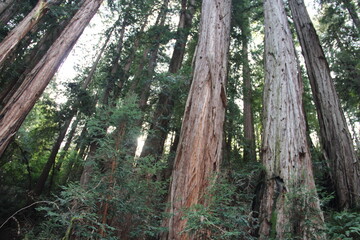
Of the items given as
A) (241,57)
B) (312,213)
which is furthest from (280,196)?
(241,57)

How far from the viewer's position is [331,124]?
16.0 feet

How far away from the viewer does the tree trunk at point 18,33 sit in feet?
15.7

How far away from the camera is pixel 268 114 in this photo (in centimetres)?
412

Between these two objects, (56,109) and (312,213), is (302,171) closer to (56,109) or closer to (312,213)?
(312,213)

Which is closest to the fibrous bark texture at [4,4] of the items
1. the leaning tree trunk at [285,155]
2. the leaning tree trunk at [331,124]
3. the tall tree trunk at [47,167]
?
the tall tree trunk at [47,167]

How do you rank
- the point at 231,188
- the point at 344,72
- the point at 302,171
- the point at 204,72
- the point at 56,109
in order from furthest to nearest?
the point at 56,109 < the point at 344,72 < the point at 204,72 < the point at 302,171 < the point at 231,188

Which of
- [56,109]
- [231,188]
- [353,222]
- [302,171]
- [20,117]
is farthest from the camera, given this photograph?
[56,109]

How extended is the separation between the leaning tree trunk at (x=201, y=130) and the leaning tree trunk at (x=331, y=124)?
8.91 feet

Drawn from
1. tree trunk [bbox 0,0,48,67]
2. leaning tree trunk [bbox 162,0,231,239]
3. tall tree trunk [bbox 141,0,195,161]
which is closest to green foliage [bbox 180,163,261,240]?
leaning tree trunk [bbox 162,0,231,239]

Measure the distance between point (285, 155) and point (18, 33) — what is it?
6.34 metres

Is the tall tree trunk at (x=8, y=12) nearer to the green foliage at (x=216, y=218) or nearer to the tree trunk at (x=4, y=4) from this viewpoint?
the tree trunk at (x=4, y=4)

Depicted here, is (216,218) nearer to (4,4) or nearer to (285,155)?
(285,155)

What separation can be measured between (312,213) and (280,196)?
0.75 m

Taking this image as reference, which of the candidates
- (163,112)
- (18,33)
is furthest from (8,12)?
(163,112)
